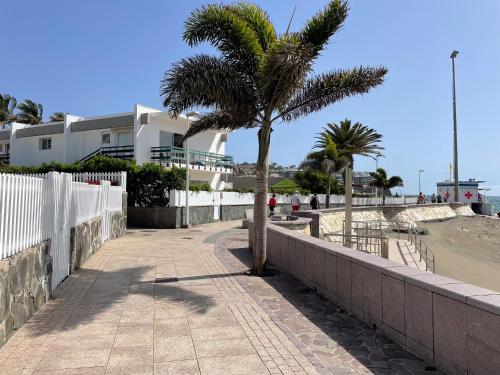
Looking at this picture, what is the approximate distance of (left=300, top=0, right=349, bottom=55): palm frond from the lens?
29.2 feet

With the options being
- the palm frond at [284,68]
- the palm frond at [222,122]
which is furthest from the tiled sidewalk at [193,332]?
the palm frond at [284,68]

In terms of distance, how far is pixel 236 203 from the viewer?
30.0 meters

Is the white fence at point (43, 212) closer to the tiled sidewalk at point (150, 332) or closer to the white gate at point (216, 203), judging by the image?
the tiled sidewalk at point (150, 332)

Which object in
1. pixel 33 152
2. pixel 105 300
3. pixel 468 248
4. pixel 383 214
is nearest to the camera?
pixel 105 300

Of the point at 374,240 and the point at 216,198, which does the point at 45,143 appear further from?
the point at 374,240

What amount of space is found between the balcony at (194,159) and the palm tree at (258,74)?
19283 millimetres

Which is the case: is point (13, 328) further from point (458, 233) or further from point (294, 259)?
point (458, 233)

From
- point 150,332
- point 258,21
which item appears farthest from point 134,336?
point 258,21

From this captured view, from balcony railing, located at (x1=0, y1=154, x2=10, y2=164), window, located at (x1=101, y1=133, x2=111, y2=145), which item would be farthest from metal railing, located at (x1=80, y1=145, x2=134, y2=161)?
balcony railing, located at (x1=0, y1=154, x2=10, y2=164)

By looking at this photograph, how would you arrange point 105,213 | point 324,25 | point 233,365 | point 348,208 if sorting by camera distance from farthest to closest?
1. point 105,213
2. point 348,208
3. point 324,25
4. point 233,365

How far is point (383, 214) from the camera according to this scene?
33406 mm

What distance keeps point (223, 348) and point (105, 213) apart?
10.8m

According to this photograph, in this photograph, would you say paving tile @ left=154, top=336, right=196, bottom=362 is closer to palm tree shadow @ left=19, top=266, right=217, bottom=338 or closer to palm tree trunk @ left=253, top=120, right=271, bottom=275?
palm tree shadow @ left=19, top=266, right=217, bottom=338

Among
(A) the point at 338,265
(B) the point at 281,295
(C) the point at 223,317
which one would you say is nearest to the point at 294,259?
(B) the point at 281,295
